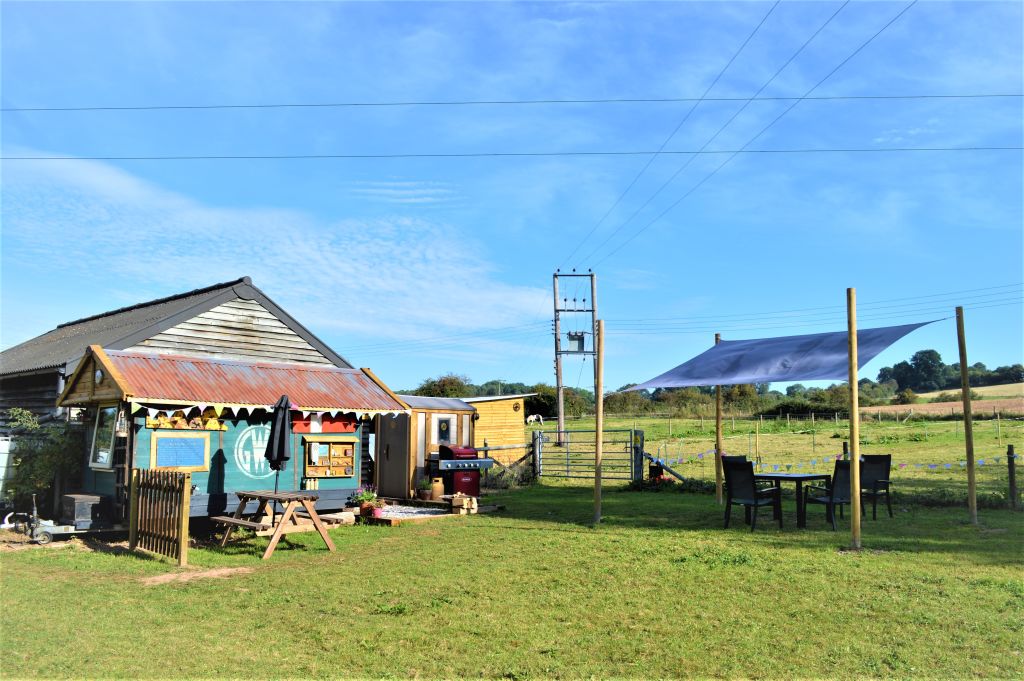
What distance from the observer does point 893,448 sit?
2750cm

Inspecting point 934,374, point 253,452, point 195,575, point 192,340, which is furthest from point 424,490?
point 934,374

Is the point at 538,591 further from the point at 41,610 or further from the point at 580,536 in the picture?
→ the point at 41,610

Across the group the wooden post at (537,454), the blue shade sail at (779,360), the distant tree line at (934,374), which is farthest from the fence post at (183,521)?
the distant tree line at (934,374)

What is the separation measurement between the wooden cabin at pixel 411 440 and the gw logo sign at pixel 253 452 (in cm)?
508

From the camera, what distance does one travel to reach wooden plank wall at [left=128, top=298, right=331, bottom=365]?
48.0ft

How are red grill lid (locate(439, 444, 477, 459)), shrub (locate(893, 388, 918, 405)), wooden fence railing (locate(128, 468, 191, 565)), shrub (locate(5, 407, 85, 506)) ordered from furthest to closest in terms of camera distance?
1. shrub (locate(893, 388, 918, 405))
2. red grill lid (locate(439, 444, 477, 459))
3. shrub (locate(5, 407, 85, 506))
4. wooden fence railing (locate(128, 468, 191, 565))

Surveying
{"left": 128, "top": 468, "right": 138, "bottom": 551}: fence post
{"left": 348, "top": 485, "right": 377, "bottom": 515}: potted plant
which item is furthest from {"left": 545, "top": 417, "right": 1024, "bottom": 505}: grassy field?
{"left": 128, "top": 468, "right": 138, "bottom": 551}: fence post

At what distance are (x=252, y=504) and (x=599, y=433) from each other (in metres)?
5.64

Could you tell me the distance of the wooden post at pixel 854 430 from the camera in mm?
8805

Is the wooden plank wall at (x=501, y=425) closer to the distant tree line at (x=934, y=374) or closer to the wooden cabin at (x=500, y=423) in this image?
the wooden cabin at (x=500, y=423)

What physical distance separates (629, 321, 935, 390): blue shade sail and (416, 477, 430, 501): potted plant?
19.5 feet

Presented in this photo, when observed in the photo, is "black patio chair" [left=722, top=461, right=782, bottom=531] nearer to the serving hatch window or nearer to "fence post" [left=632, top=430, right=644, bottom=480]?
"fence post" [left=632, top=430, right=644, bottom=480]

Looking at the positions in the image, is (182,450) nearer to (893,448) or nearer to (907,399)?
(893,448)

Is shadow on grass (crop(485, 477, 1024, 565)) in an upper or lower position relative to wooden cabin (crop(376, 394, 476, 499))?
lower
